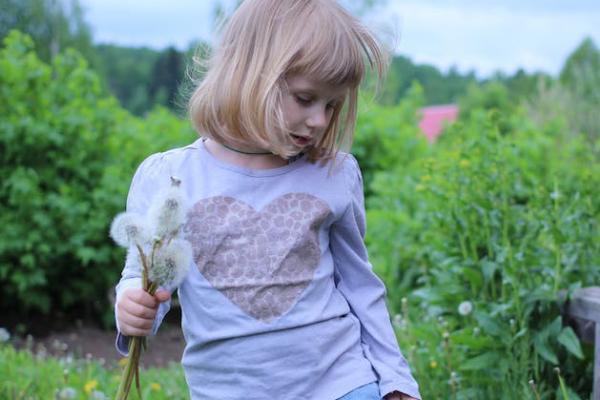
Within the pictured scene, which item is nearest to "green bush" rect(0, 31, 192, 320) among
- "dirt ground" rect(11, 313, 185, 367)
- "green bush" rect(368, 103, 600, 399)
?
"dirt ground" rect(11, 313, 185, 367)

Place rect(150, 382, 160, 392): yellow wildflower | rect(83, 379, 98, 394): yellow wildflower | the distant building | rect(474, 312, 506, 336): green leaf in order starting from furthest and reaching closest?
the distant building, rect(150, 382, 160, 392): yellow wildflower, rect(83, 379, 98, 394): yellow wildflower, rect(474, 312, 506, 336): green leaf

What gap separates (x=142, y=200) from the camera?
1966 millimetres

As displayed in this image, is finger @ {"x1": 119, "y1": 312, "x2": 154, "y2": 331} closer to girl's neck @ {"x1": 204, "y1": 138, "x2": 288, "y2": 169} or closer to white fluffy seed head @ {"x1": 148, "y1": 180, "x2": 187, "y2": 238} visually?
white fluffy seed head @ {"x1": 148, "y1": 180, "x2": 187, "y2": 238}

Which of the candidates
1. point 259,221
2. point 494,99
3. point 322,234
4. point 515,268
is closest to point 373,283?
Result: point 322,234

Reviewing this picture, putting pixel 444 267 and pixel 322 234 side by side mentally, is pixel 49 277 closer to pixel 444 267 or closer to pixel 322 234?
pixel 444 267

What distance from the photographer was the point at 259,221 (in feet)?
6.26

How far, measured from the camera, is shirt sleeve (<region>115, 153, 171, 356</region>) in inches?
72.7

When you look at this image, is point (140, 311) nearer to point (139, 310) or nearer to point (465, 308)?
point (139, 310)

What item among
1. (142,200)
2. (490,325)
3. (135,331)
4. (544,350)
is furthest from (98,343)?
(135,331)

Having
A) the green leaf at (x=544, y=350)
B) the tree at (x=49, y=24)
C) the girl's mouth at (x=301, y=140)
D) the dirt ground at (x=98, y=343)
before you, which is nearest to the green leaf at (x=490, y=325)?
the green leaf at (x=544, y=350)

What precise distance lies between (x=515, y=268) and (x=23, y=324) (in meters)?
4.07

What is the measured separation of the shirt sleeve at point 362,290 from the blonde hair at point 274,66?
151mm

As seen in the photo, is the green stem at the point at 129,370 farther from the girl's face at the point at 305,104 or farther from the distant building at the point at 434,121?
the distant building at the point at 434,121

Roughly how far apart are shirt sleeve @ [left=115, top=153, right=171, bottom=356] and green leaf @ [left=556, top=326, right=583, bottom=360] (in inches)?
55.8
